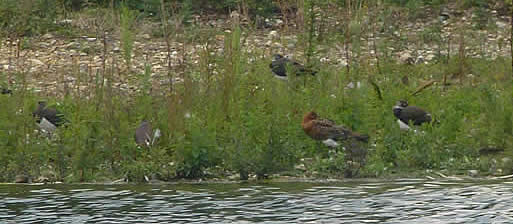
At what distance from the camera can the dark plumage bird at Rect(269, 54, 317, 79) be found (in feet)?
41.6

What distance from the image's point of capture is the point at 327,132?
11.0 metres

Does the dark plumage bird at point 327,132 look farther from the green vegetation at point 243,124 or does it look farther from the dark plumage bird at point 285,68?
the dark plumage bird at point 285,68

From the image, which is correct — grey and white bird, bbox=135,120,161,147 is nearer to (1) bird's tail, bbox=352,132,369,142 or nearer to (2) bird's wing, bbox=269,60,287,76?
(1) bird's tail, bbox=352,132,369,142

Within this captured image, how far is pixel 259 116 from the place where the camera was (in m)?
10.9

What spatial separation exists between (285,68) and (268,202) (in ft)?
14.1

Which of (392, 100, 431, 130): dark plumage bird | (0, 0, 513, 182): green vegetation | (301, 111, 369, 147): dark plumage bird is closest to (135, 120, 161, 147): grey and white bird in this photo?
(0, 0, 513, 182): green vegetation

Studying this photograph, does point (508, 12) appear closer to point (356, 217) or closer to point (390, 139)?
point (390, 139)

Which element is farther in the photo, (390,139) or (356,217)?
(390,139)

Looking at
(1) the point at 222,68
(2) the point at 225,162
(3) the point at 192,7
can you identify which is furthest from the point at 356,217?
(3) the point at 192,7

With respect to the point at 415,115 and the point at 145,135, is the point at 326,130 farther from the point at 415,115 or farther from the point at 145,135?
the point at 145,135

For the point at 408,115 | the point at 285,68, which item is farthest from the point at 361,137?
the point at 285,68

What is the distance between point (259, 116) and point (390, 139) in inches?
52.1

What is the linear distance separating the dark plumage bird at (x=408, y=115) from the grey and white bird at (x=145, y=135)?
2559 millimetres

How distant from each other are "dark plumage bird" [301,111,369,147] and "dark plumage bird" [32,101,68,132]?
249 cm
